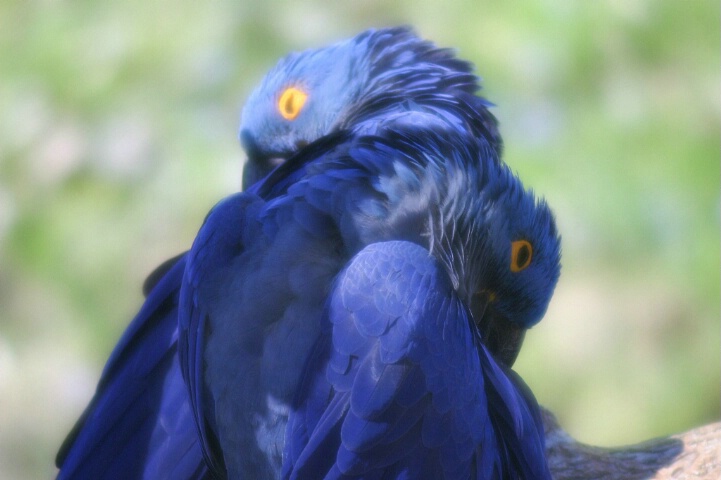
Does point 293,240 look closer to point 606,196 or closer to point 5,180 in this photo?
point 606,196

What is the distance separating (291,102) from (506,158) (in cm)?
129

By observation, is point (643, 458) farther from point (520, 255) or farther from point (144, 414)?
point (144, 414)

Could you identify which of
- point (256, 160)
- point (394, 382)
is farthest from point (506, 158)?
point (394, 382)

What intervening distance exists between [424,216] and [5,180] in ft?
9.57

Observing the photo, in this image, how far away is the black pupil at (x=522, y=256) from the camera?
1.96 m

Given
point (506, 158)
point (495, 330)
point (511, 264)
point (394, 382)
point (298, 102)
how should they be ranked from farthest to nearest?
point (506, 158), point (298, 102), point (495, 330), point (511, 264), point (394, 382)

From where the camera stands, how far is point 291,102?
226 cm

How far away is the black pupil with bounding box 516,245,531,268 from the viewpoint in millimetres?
1961

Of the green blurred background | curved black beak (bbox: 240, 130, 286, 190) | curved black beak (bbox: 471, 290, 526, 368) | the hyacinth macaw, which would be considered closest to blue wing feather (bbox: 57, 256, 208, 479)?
the hyacinth macaw

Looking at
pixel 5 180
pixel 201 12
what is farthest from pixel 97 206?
pixel 201 12

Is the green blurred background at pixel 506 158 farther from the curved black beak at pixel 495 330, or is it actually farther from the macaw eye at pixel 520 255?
the macaw eye at pixel 520 255

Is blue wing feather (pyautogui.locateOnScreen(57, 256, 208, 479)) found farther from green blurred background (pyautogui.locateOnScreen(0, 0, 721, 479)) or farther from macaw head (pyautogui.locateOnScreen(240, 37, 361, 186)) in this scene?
green blurred background (pyautogui.locateOnScreen(0, 0, 721, 479))

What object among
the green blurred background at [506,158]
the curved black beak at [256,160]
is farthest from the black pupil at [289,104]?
the green blurred background at [506,158]

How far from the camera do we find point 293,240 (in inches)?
69.4
